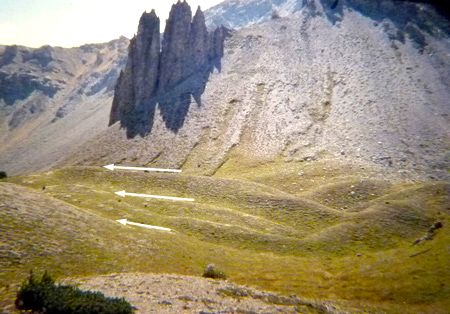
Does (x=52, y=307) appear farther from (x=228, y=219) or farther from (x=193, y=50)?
(x=193, y=50)

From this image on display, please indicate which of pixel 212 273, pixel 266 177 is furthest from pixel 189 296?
pixel 266 177

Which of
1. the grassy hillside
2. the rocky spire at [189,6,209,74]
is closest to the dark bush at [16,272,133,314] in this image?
the grassy hillside

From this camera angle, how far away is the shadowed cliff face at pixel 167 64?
15462 cm

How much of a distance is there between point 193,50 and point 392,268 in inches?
5335

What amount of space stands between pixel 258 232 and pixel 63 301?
4288 cm

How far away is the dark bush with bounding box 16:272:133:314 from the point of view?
24.2 m

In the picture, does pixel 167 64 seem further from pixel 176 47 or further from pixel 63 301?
pixel 63 301

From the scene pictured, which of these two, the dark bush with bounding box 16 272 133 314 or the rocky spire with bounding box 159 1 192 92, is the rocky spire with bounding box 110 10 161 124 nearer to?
the rocky spire with bounding box 159 1 192 92

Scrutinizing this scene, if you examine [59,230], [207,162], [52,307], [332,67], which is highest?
[332,67]

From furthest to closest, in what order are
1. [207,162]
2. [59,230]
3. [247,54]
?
[247,54] < [207,162] < [59,230]

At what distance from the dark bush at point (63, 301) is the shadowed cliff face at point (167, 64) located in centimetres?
12559

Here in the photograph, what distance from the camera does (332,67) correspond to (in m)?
143

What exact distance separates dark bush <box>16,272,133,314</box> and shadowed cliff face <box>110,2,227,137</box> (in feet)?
412

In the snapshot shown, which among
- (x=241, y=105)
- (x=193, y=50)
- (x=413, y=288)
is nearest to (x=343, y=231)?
(x=413, y=288)
